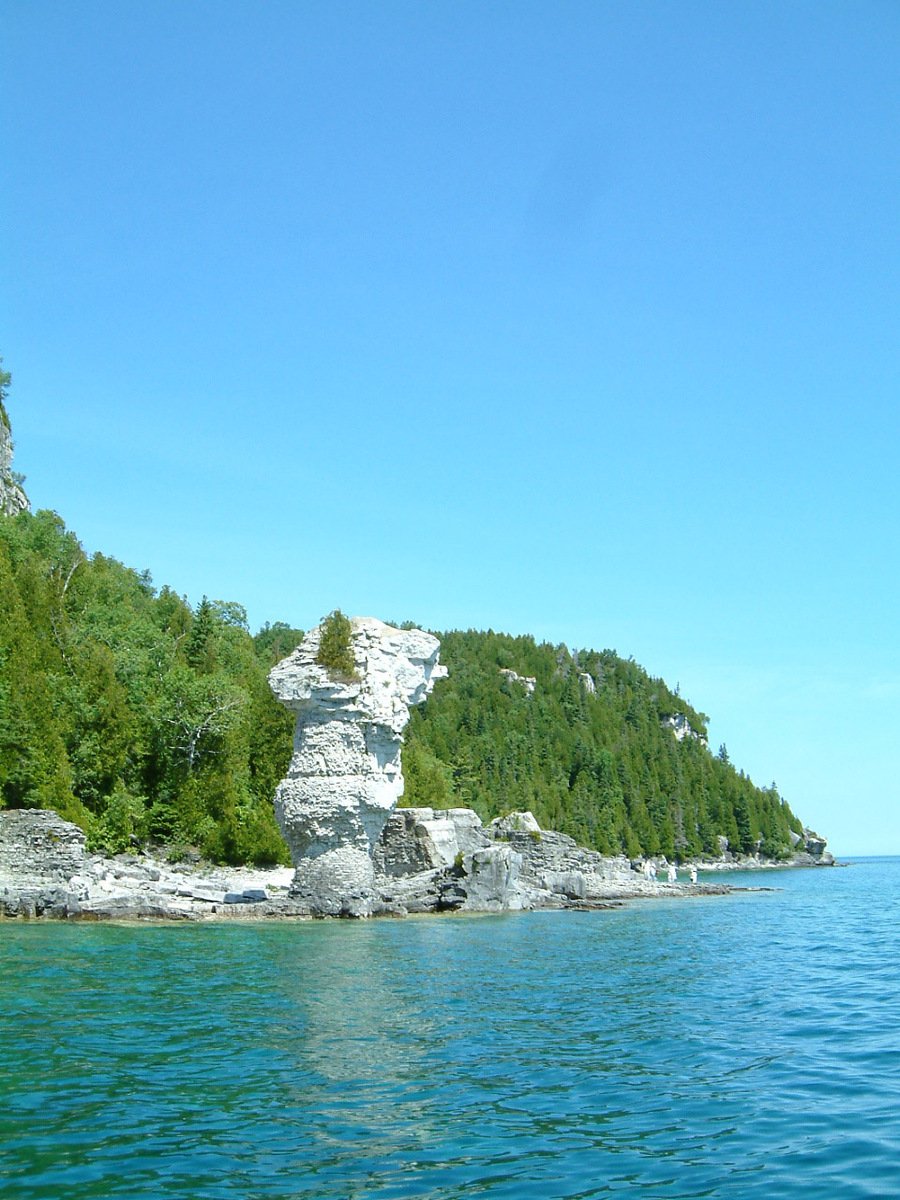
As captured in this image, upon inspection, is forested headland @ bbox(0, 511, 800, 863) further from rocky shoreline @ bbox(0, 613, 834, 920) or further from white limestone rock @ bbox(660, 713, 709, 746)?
white limestone rock @ bbox(660, 713, 709, 746)

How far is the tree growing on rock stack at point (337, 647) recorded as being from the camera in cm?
3634

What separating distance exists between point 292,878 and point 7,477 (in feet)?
172

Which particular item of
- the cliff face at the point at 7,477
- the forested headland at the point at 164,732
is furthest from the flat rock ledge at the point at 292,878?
the cliff face at the point at 7,477

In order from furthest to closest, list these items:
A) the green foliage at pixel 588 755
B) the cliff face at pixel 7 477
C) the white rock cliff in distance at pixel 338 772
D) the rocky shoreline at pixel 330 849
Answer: the green foliage at pixel 588 755 < the cliff face at pixel 7 477 < the white rock cliff in distance at pixel 338 772 < the rocky shoreline at pixel 330 849

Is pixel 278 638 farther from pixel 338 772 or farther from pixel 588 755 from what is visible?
pixel 338 772

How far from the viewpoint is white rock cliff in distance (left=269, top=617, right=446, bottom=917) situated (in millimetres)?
35812

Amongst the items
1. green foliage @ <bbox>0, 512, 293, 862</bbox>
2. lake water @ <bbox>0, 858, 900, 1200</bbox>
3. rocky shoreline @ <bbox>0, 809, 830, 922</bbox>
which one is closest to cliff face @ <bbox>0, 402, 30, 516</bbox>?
green foliage @ <bbox>0, 512, 293, 862</bbox>

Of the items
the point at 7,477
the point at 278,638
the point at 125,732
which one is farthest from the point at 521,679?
the point at 125,732

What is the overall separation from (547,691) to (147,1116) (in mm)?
150477

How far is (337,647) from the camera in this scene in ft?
120

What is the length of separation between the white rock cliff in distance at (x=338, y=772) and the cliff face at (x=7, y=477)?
47485mm

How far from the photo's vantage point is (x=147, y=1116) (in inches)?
399

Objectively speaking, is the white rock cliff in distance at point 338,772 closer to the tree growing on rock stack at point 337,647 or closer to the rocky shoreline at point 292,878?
the tree growing on rock stack at point 337,647

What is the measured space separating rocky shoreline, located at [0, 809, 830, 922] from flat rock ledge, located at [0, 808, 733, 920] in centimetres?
4
